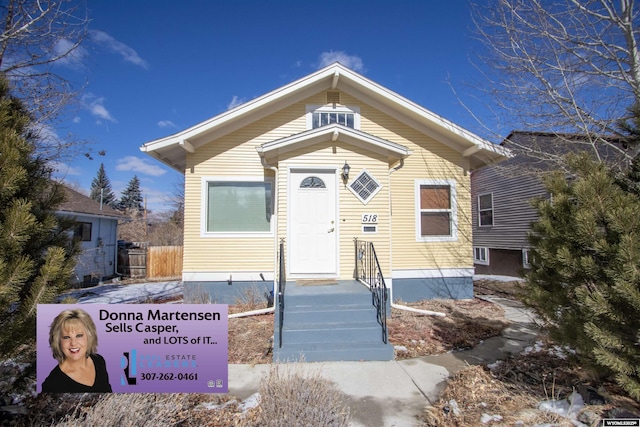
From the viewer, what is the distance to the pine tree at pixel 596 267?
2.28 metres

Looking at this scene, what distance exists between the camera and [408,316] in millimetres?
6246

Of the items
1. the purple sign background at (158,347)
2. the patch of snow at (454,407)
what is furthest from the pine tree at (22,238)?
the patch of snow at (454,407)

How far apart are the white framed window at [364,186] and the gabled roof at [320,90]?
2437 mm

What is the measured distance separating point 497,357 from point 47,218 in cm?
522

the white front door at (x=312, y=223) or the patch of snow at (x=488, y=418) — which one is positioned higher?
the white front door at (x=312, y=223)

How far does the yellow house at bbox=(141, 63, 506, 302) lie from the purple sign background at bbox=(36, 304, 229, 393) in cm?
409

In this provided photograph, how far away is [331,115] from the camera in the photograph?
321 inches

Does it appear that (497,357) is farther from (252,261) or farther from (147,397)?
(252,261)

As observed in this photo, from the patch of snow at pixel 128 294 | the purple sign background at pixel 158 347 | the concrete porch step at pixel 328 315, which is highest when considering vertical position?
the purple sign background at pixel 158 347

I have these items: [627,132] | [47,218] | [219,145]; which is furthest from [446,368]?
[219,145]

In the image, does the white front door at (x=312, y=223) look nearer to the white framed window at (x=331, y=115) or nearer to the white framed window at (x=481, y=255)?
the white framed window at (x=331, y=115)

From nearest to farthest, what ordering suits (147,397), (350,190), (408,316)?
(147,397)
(408,316)
(350,190)

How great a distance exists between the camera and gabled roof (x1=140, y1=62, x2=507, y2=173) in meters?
7.21

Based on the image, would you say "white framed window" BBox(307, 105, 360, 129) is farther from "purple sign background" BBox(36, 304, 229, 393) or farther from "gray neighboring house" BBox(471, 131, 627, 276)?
"gray neighboring house" BBox(471, 131, 627, 276)
